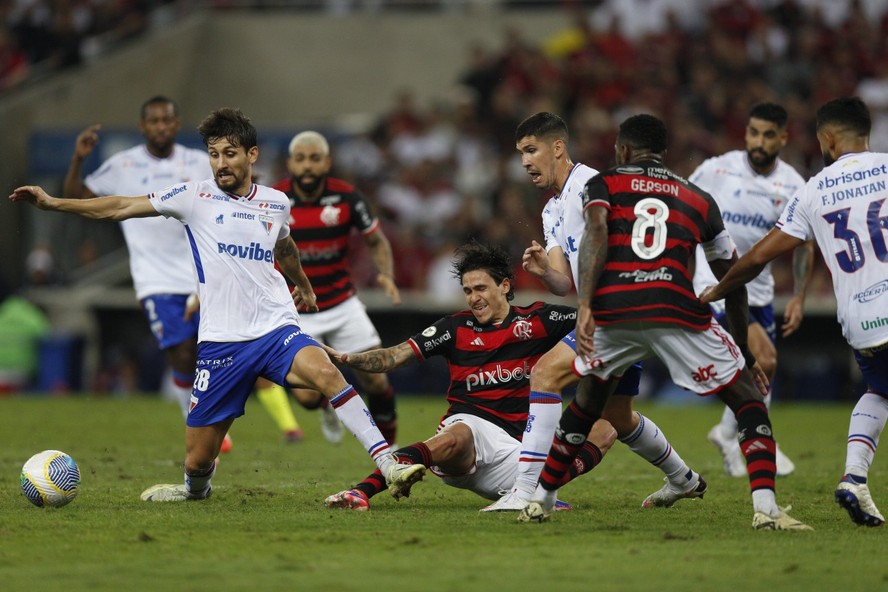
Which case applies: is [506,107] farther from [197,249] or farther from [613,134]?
[197,249]

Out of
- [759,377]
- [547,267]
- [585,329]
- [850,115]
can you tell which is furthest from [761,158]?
[585,329]

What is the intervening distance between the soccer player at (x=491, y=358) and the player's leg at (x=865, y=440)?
65.0 inches

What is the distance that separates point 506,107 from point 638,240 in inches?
627

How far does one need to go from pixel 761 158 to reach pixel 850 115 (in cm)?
366

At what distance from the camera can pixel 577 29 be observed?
25.5m

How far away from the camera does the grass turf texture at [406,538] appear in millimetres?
6109

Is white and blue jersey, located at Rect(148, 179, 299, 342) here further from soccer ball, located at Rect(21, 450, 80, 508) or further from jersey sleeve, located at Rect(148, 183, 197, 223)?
soccer ball, located at Rect(21, 450, 80, 508)

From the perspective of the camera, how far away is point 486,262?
899cm

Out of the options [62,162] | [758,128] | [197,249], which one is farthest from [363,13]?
[197,249]

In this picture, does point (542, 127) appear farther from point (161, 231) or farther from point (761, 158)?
point (161, 231)

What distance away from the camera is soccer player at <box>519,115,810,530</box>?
753 cm

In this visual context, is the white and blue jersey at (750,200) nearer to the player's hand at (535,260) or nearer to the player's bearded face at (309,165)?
the player's bearded face at (309,165)

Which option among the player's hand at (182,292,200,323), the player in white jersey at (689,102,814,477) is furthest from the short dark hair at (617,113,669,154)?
the player's hand at (182,292,200,323)

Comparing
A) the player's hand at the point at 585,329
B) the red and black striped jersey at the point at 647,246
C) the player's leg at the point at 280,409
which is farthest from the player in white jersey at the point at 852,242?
the player's leg at the point at 280,409
